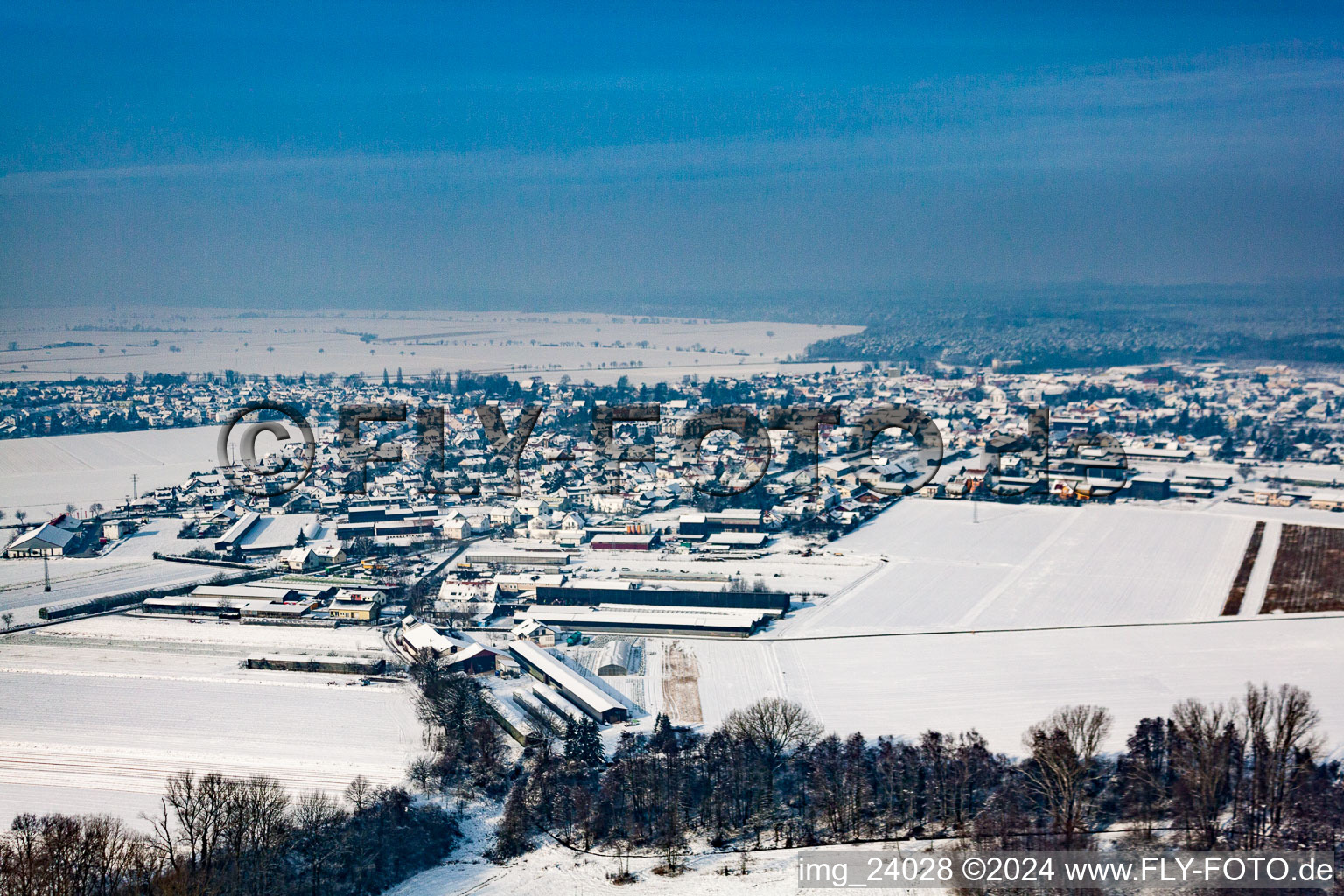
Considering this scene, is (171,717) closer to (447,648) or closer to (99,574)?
(447,648)

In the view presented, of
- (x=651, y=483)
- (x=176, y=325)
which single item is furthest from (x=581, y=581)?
(x=176, y=325)

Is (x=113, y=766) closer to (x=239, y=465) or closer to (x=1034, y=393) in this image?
(x=239, y=465)

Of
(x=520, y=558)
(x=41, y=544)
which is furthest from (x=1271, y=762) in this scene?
(x=41, y=544)

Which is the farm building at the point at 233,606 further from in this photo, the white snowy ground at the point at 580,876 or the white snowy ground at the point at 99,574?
the white snowy ground at the point at 580,876

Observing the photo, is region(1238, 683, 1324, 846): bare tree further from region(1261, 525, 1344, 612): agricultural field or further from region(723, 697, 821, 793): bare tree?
region(1261, 525, 1344, 612): agricultural field

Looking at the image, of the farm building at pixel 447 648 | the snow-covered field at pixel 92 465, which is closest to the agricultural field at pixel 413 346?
the snow-covered field at pixel 92 465

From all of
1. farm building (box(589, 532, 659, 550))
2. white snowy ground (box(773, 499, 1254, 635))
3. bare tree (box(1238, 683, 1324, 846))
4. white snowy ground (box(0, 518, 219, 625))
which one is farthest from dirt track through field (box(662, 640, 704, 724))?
white snowy ground (box(0, 518, 219, 625))
